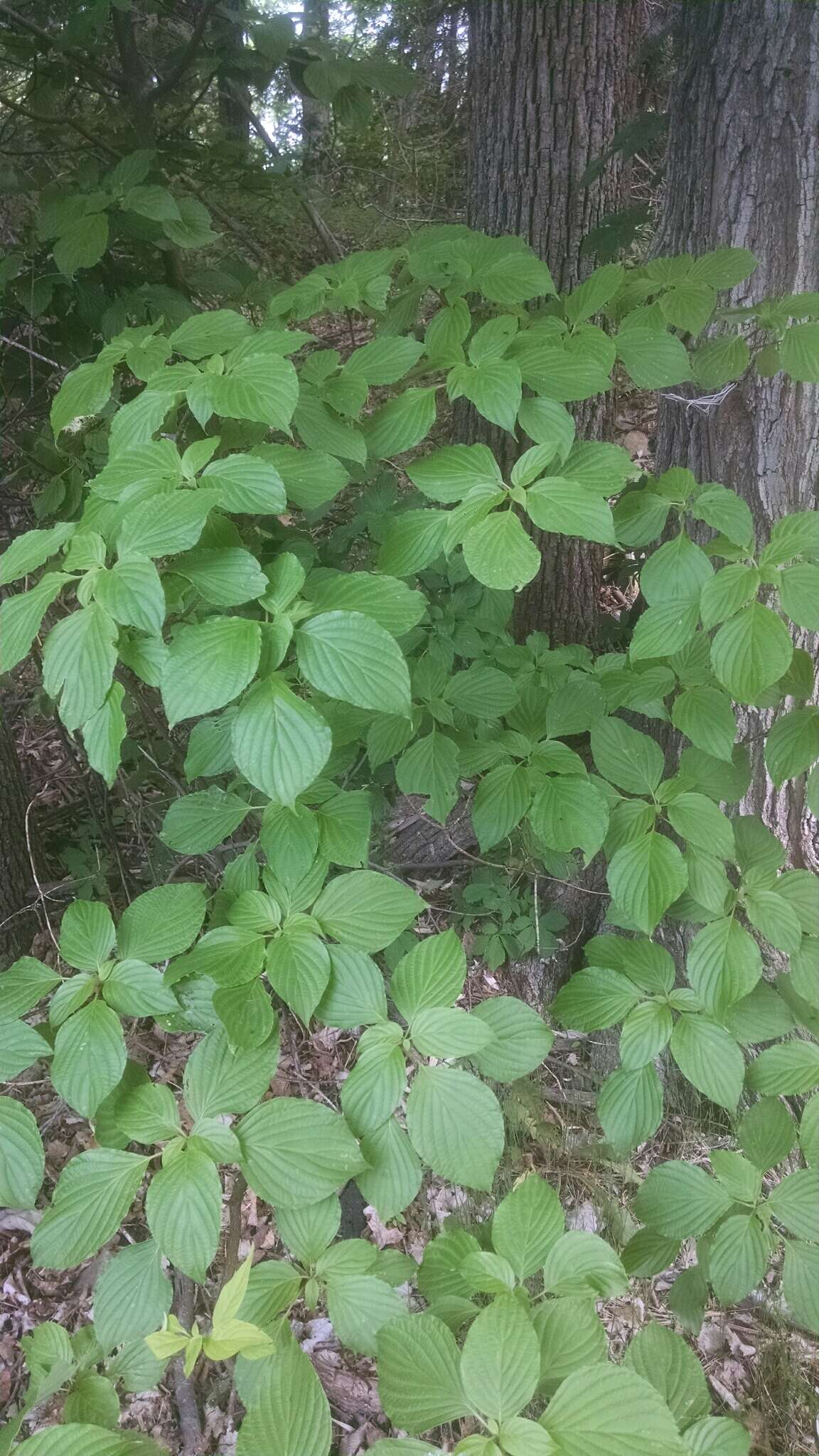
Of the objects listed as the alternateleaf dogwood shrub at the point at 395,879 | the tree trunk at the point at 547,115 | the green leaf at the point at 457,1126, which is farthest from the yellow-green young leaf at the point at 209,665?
the tree trunk at the point at 547,115

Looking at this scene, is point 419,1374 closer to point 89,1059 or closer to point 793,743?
point 89,1059

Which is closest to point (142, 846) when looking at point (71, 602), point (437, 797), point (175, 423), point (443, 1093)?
point (71, 602)

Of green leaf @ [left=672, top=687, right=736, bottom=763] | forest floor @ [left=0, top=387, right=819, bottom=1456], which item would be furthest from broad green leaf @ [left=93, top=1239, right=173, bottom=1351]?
green leaf @ [left=672, top=687, right=736, bottom=763]

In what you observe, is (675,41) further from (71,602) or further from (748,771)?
(71,602)

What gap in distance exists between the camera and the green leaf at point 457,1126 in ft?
2.94

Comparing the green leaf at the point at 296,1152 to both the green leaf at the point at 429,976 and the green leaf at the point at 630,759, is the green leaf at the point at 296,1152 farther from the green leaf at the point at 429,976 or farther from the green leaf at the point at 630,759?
the green leaf at the point at 630,759

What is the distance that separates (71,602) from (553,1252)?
1.61 metres

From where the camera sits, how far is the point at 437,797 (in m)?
1.37

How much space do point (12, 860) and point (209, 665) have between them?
6.95 ft

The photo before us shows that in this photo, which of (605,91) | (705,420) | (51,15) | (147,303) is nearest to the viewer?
(705,420)

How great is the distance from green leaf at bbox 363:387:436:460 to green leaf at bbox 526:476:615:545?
9.4 inches

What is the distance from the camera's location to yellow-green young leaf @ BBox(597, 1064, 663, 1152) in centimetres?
120

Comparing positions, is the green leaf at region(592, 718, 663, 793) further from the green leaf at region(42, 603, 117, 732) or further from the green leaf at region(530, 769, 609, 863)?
the green leaf at region(42, 603, 117, 732)

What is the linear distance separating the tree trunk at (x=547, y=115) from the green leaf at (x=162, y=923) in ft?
5.56
